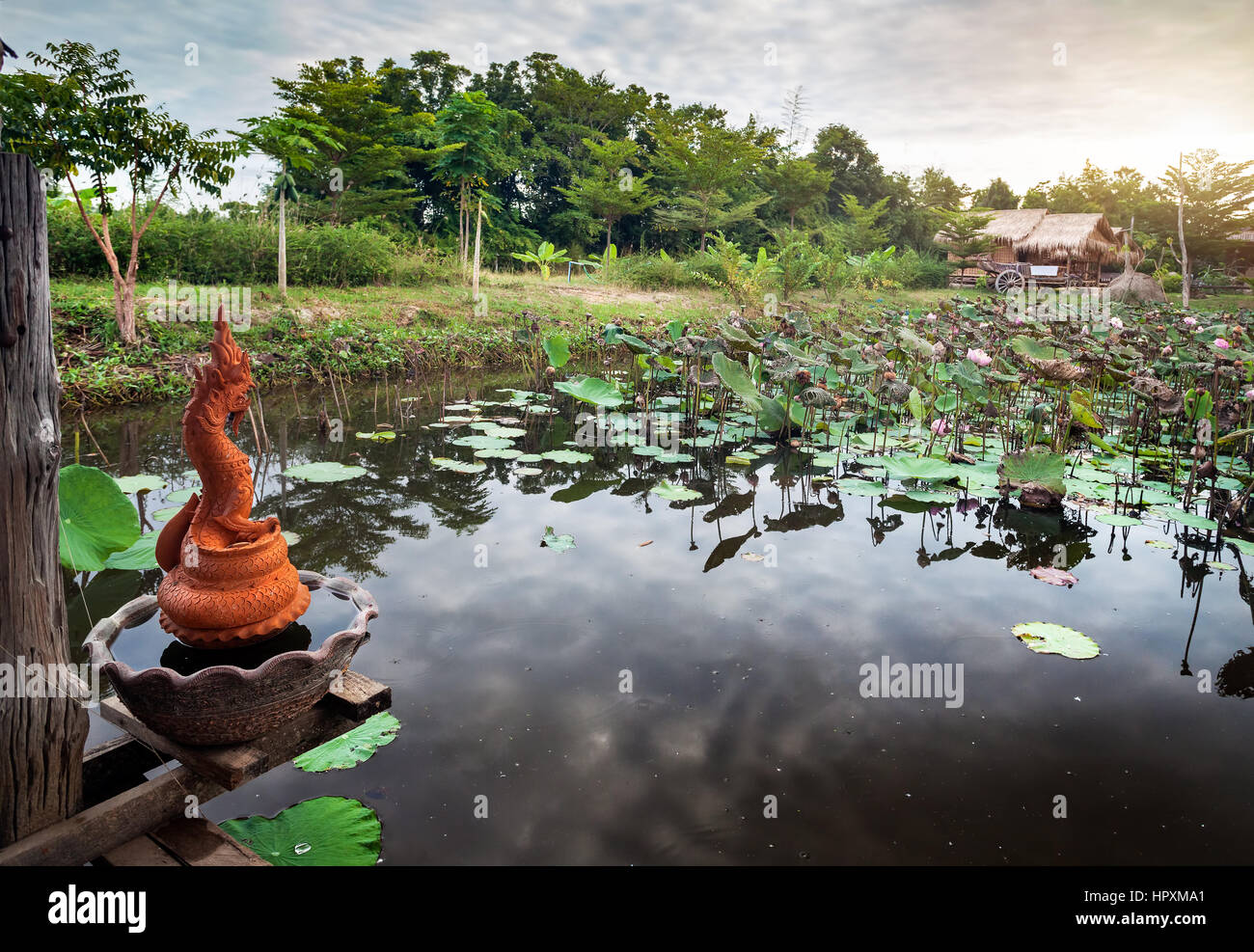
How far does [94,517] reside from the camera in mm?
2492

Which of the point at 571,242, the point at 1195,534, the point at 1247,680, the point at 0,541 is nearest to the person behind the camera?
the point at 0,541

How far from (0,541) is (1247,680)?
12.6 feet

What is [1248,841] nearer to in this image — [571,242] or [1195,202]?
[571,242]

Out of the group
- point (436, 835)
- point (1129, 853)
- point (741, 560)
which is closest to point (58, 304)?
point (741, 560)

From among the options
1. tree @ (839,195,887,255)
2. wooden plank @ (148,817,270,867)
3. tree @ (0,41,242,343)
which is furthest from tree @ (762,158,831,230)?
wooden plank @ (148,817,270,867)

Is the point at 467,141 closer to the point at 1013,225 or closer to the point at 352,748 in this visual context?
the point at 352,748

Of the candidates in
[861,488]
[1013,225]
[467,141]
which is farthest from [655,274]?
[1013,225]

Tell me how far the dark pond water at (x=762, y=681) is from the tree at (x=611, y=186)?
18.2 metres

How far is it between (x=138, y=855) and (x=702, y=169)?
21.4 meters

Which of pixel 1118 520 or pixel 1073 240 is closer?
pixel 1118 520

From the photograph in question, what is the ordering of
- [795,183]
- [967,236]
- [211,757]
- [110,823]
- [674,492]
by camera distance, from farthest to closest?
[795,183] < [967,236] < [674,492] < [211,757] < [110,823]

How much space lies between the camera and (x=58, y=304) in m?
7.12

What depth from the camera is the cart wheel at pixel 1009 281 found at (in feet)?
68.9

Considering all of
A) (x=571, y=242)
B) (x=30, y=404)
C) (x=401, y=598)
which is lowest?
(x=401, y=598)
